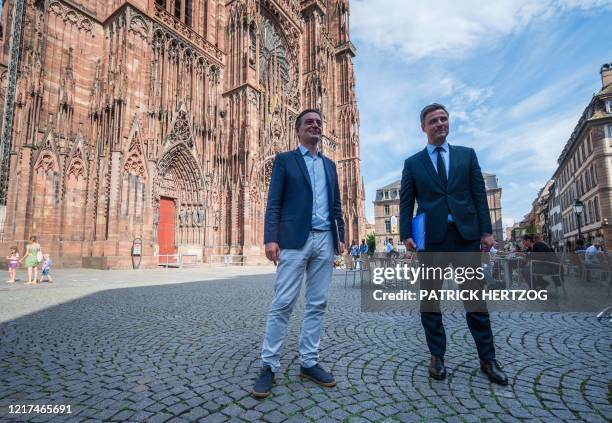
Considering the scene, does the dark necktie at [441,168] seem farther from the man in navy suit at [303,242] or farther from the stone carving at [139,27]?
the stone carving at [139,27]

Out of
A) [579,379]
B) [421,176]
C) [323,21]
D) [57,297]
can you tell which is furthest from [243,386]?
[323,21]

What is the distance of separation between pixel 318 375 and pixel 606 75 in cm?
3587

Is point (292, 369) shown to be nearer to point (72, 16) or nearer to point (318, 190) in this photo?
point (318, 190)

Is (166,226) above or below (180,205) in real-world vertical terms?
below

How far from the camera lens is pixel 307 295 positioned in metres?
2.46

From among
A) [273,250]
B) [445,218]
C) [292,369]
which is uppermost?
[445,218]

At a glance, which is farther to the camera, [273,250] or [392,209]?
[392,209]

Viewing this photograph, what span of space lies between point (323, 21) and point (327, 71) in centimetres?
A: 554

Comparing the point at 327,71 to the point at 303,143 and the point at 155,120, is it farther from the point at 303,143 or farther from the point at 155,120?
the point at 303,143

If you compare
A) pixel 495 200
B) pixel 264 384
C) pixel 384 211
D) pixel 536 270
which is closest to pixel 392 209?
pixel 384 211

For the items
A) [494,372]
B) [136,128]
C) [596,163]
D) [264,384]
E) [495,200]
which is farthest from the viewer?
[495,200]

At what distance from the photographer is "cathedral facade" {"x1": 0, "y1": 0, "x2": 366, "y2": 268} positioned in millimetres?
13094

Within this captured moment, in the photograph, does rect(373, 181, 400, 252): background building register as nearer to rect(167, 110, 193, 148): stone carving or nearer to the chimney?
the chimney

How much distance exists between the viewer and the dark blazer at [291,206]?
234 cm
